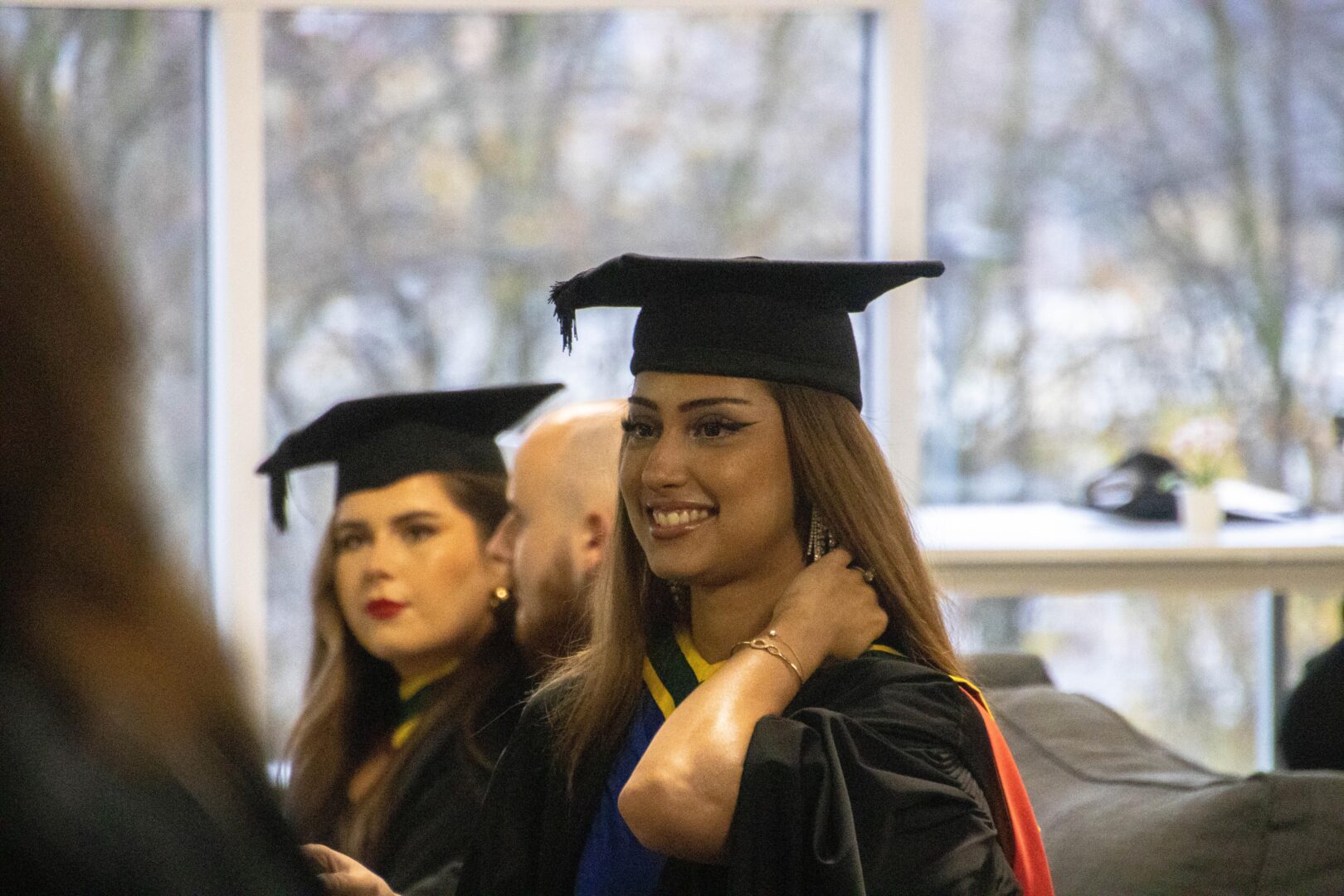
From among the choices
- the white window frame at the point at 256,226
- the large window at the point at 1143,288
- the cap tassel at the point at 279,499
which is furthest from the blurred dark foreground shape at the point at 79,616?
the large window at the point at 1143,288

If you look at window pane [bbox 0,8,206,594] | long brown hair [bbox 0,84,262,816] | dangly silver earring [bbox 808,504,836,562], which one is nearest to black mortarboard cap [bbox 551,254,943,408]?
dangly silver earring [bbox 808,504,836,562]

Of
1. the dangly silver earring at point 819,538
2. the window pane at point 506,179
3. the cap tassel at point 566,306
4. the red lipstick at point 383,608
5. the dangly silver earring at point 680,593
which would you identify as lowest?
the red lipstick at point 383,608

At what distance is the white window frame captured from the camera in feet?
14.7

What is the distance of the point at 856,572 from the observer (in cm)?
187

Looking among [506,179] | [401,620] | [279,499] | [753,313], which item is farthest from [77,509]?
[506,179]

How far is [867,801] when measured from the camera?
5.54 ft

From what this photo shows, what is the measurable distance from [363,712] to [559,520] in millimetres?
577

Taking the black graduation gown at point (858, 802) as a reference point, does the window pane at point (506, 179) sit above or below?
above

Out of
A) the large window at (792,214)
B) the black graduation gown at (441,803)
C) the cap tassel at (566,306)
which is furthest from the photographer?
the large window at (792,214)

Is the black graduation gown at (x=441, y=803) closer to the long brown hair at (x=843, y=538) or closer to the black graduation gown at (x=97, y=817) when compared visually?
the long brown hair at (x=843, y=538)

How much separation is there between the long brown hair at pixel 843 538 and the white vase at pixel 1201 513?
2878mm

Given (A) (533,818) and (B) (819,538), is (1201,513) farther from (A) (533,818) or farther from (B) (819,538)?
(A) (533,818)

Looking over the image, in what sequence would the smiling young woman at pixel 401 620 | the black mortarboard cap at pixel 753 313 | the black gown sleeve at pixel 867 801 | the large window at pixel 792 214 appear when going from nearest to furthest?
the black gown sleeve at pixel 867 801
the black mortarboard cap at pixel 753 313
the smiling young woman at pixel 401 620
the large window at pixel 792 214

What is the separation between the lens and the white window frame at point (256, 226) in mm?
4492
